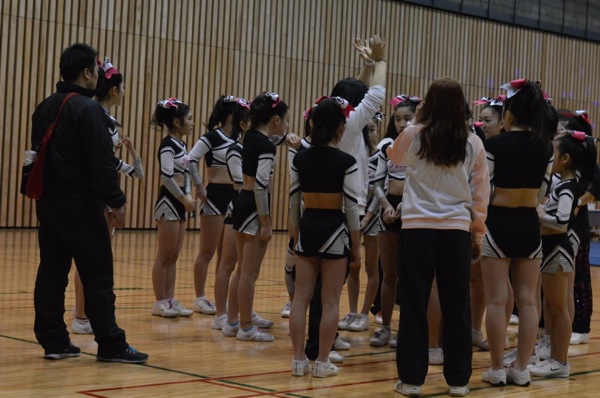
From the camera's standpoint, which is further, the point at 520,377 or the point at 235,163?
the point at 235,163

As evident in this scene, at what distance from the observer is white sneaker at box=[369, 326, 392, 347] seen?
579 centimetres

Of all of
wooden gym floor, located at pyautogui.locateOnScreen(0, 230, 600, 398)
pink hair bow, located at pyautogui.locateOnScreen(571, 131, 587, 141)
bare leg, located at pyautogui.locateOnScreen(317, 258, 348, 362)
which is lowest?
wooden gym floor, located at pyautogui.locateOnScreen(0, 230, 600, 398)

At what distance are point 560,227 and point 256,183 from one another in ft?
5.72

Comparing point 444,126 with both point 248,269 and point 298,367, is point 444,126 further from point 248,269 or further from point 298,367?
point 248,269

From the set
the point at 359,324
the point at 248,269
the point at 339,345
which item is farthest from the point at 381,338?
the point at 248,269

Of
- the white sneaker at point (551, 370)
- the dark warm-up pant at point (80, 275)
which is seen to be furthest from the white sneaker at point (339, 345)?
the dark warm-up pant at point (80, 275)

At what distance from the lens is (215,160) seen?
681 centimetres

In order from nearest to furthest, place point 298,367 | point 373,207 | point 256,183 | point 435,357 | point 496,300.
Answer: point 496,300 → point 298,367 → point 435,357 → point 256,183 → point 373,207

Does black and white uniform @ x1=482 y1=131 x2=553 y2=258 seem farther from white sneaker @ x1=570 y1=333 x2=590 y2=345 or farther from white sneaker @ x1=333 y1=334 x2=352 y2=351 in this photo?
white sneaker @ x1=570 y1=333 x2=590 y2=345

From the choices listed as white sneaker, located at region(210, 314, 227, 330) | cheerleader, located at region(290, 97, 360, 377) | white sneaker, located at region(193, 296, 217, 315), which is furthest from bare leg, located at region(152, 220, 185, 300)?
cheerleader, located at region(290, 97, 360, 377)

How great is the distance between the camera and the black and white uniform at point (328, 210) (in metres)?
4.71

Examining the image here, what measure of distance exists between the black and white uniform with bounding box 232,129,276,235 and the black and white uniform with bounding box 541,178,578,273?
5.24 feet

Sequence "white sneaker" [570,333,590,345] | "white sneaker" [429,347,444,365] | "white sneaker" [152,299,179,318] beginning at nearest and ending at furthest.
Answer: "white sneaker" [429,347,444,365]
"white sneaker" [570,333,590,345]
"white sneaker" [152,299,179,318]

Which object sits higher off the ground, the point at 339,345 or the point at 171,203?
the point at 171,203
